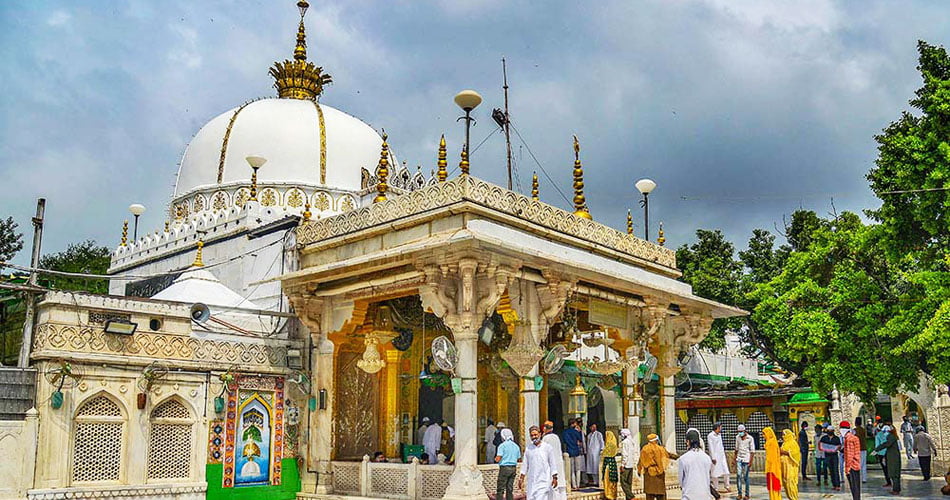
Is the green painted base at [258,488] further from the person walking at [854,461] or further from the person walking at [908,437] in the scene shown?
the person walking at [908,437]

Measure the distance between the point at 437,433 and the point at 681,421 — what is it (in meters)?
11.5

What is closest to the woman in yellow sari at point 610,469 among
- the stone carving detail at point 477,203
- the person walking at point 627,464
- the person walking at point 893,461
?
the person walking at point 627,464

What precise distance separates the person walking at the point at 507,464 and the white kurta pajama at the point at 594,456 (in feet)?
15.0

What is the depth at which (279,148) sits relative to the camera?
22.0m

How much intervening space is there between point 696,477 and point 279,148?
15687 mm

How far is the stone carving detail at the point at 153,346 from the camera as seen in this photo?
36.9 ft

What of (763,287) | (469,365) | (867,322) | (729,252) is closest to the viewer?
(469,365)

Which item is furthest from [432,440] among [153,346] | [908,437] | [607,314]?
[908,437]

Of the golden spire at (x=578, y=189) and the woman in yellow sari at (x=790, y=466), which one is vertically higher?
the golden spire at (x=578, y=189)

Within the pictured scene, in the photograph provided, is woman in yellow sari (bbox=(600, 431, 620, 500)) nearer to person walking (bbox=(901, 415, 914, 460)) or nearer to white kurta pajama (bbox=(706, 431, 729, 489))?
white kurta pajama (bbox=(706, 431, 729, 489))

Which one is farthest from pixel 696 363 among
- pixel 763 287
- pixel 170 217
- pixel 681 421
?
pixel 170 217

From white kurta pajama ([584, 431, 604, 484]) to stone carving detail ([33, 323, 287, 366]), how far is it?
19.0ft

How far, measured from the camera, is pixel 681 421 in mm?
24359

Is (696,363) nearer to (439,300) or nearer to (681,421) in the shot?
(681,421)
